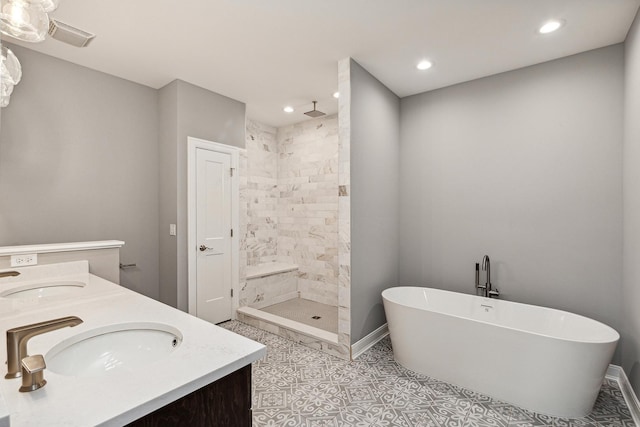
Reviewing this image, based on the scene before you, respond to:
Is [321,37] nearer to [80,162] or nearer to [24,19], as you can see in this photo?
[24,19]

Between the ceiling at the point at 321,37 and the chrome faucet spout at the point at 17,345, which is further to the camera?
the ceiling at the point at 321,37

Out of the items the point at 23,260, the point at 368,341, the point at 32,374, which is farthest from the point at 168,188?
the point at 32,374

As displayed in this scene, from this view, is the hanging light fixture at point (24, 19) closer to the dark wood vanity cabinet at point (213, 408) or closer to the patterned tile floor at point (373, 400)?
the dark wood vanity cabinet at point (213, 408)

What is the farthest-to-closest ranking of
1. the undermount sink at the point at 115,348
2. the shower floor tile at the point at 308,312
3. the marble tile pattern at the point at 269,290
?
the marble tile pattern at the point at 269,290 < the shower floor tile at the point at 308,312 < the undermount sink at the point at 115,348

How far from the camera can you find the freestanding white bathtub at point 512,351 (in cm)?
199

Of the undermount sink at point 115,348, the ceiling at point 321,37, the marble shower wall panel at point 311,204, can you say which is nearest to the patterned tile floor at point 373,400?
the undermount sink at point 115,348

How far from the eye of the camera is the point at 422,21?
2.27 meters

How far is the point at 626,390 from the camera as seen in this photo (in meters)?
2.29

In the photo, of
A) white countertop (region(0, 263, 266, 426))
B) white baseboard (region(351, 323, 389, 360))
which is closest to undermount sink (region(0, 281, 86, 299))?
white countertop (region(0, 263, 266, 426))

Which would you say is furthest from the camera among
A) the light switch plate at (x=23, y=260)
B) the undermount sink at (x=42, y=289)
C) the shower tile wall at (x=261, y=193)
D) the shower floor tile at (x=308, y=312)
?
the shower tile wall at (x=261, y=193)

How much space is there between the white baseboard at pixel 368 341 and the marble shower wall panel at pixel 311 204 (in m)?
1.15

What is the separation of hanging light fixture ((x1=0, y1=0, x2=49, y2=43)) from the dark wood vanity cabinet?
1.56 meters

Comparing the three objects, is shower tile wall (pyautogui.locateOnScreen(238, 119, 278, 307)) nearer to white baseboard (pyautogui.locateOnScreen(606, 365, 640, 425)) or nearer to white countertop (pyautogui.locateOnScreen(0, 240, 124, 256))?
white countertop (pyautogui.locateOnScreen(0, 240, 124, 256))

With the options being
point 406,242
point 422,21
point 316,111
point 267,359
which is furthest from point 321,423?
point 316,111
